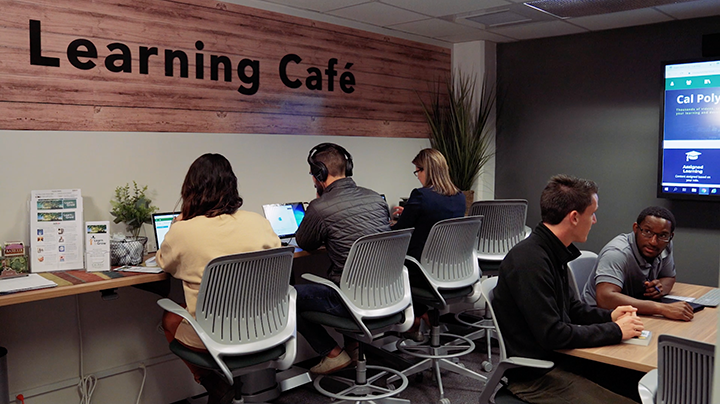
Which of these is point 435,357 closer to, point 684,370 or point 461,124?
point 684,370

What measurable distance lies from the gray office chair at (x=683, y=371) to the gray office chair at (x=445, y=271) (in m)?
1.76

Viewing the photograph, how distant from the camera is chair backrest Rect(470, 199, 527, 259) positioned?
4.00 metres

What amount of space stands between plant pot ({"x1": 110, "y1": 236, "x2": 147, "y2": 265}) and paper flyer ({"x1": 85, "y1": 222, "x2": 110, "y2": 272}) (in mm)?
102

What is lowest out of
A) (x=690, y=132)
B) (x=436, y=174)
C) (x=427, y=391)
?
(x=427, y=391)

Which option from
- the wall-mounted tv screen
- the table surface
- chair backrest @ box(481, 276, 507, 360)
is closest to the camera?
the table surface

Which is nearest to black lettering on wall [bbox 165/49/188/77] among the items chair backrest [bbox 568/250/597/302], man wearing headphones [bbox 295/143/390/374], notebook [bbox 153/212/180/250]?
notebook [bbox 153/212/180/250]

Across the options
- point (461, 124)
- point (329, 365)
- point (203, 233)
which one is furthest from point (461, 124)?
point (203, 233)

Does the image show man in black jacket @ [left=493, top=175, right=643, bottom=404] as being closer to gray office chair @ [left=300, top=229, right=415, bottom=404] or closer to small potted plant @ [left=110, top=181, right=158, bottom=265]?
gray office chair @ [left=300, top=229, right=415, bottom=404]

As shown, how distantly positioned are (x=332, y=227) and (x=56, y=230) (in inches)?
54.0

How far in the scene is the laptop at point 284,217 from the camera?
3889mm

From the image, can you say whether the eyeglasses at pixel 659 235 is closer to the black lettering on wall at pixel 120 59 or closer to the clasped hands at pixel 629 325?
the clasped hands at pixel 629 325

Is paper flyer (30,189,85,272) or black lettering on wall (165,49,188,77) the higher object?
black lettering on wall (165,49,188,77)

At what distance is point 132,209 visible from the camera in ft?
10.4

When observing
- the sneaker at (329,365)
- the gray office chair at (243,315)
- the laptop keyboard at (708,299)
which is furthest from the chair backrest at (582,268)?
the gray office chair at (243,315)
